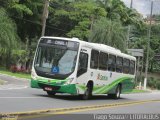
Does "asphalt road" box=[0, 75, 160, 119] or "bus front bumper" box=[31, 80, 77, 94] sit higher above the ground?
"bus front bumper" box=[31, 80, 77, 94]

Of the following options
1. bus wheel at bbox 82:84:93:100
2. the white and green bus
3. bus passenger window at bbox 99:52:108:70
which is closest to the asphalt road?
bus wheel at bbox 82:84:93:100

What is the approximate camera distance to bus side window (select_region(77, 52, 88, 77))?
24.4 metres

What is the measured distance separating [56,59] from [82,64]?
1.48 m

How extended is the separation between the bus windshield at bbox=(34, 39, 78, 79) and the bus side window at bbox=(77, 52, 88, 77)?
448 millimetres

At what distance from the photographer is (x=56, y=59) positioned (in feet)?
78.8

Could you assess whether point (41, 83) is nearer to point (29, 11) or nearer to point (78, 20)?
point (29, 11)

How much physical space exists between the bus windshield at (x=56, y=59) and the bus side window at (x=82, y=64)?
0.45m

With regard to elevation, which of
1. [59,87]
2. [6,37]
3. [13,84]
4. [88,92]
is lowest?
[13,84]

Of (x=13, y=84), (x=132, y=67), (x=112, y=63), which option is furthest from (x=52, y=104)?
(x=13, y=84)

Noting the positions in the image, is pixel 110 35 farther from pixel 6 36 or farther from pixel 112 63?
pixel 112 63

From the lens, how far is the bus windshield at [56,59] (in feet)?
78.3

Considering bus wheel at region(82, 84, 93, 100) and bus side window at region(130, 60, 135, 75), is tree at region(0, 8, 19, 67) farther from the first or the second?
bus wheel at region(82, 84, 93, 100)

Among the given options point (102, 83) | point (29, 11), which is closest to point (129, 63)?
point (102, 83)

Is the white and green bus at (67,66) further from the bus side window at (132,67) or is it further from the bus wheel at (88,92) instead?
the bus side window at (132,67)
